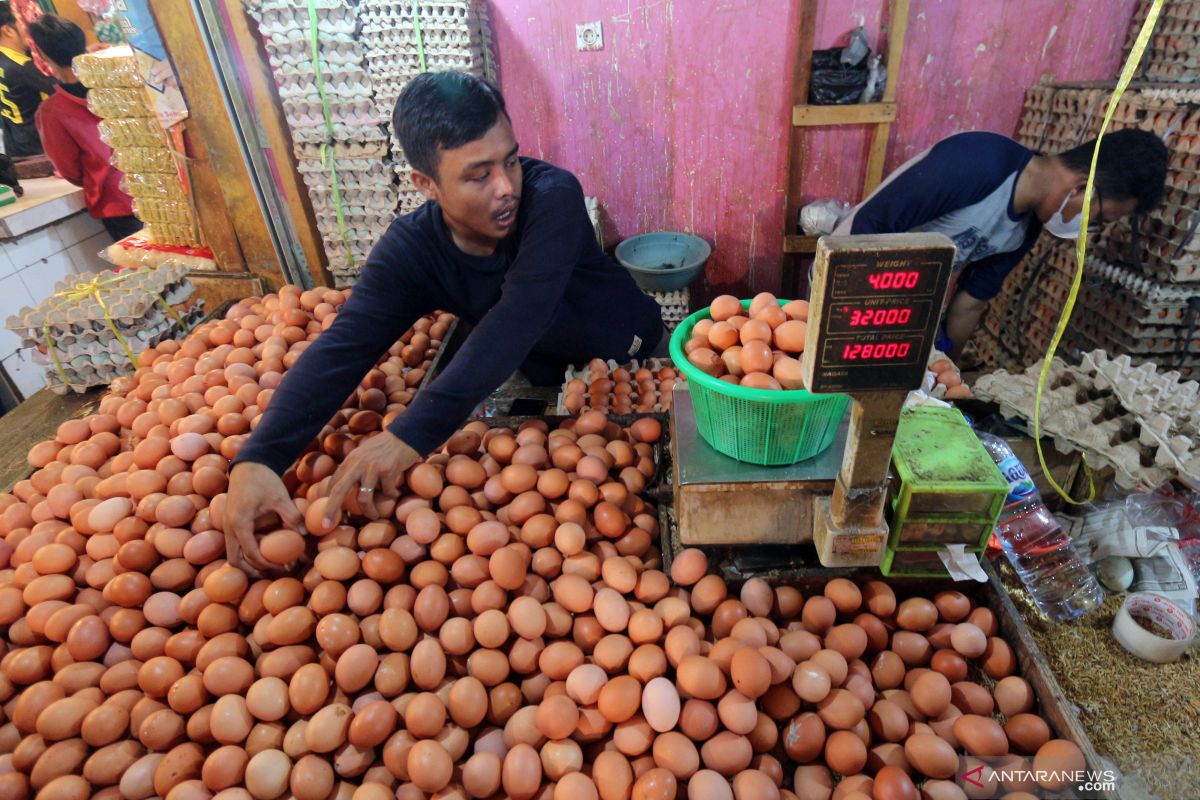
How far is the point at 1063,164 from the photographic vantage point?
2.56 metres

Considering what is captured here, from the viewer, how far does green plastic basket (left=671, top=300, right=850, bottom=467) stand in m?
1.20

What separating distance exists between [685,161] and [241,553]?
152 inches

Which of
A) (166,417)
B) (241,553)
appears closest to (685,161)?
(166,417)

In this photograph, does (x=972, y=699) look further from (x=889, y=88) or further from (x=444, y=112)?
(x=889, y=88)

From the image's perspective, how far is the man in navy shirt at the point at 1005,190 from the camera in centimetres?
238

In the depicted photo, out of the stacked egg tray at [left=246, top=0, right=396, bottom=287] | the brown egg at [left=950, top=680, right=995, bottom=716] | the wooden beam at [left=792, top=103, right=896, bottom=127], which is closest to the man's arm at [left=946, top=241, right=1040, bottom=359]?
the wooden beam at [left=792, top=103, right=896, bottom=127]

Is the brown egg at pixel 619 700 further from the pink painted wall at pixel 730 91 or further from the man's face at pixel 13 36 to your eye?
the man's face at pixel 13 36

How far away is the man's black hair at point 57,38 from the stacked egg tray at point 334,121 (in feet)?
8.83

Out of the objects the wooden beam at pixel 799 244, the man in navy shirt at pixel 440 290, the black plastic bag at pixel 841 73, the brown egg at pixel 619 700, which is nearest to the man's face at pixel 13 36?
the man in navy shirt at pixel 440 290

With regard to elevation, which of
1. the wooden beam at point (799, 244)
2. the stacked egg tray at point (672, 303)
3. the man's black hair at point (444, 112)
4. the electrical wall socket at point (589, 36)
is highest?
the electrical wall socket at point (589, 36)

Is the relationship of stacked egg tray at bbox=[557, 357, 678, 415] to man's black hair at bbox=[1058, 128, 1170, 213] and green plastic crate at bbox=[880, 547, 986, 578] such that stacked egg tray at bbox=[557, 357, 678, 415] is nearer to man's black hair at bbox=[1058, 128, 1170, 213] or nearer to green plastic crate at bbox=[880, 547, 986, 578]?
green plastic crate at bbox=[880, 547, 986, 578]

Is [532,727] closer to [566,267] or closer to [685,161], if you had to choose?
[566,267]

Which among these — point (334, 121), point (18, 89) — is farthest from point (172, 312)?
point (18, 89)

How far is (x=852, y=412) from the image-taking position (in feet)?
3.32
